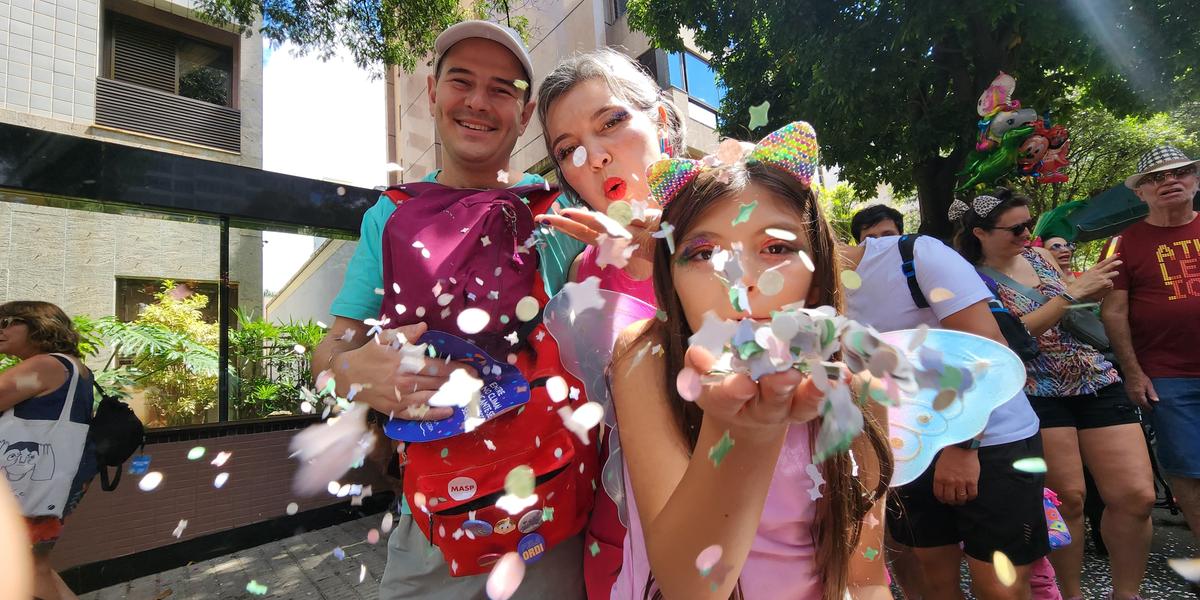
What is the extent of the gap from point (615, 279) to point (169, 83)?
39.2 feet

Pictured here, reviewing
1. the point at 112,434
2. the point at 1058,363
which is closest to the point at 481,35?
the point at 1058,363

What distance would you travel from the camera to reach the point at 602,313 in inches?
48.7

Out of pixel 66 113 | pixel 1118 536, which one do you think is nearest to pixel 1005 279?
pixel 1118 536

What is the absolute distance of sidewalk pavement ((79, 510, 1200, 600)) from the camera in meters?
3.38

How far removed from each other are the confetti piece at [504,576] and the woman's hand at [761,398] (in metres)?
0.73

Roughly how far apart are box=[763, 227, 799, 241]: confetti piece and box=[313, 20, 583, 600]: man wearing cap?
1.89 ft

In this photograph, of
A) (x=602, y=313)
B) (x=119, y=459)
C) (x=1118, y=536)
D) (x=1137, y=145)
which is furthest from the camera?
(x=1137, y=145)

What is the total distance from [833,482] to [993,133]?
16.0 ft

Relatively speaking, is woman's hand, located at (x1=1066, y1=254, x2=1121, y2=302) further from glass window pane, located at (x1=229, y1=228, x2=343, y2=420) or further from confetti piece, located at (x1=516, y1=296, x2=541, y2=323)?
glass window pane, located at (x1=229, y1=228, x2=343, y2=420)

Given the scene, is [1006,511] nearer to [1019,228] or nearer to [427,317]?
[1019,228]

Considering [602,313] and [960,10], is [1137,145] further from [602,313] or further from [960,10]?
[602,313]

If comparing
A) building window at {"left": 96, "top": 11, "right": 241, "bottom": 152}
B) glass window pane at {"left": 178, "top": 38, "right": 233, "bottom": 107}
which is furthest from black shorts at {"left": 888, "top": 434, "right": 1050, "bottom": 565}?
glass window pane at {"left": 178, "top": 38, "right": 233, "bottom": 107}

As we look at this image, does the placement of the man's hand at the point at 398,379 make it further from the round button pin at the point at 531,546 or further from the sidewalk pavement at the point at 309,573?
the sidewalk pavement at the point at 309,573

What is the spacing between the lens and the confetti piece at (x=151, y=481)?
15.6 ft
